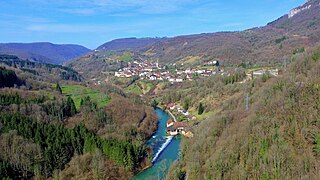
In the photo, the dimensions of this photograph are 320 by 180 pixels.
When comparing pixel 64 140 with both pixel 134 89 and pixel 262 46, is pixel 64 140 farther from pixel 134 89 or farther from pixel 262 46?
pixel 262 46

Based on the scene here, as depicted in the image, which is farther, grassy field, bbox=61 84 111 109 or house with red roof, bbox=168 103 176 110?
house with red roof, bbox=168 103 176 110

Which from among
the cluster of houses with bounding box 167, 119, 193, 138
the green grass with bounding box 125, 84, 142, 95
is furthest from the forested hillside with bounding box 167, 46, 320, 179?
the green grass with bounding box 125, 84, 142, 95

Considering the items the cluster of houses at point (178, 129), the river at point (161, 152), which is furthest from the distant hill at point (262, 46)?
the river at point (161, 152)

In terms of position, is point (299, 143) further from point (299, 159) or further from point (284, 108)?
point (284, 108)

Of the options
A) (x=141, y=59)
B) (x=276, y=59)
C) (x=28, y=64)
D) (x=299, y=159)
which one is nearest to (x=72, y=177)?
(x=299, y=159)

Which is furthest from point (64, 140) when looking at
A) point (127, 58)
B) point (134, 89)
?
point (127, 58)

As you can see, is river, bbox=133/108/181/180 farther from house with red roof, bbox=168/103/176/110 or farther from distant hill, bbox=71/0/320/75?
distant hill, bbox=71/0/320/75
